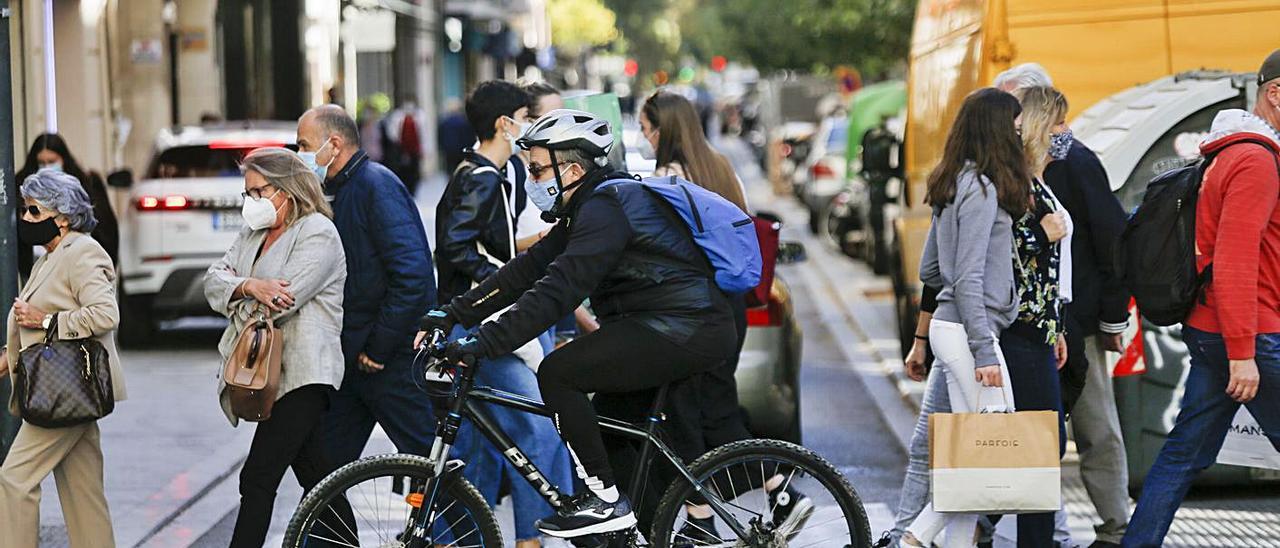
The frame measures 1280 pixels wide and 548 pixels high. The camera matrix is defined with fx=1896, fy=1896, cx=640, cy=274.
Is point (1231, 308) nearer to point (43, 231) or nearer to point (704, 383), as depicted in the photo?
point (704, 383)

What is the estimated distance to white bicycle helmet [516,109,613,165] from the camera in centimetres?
549

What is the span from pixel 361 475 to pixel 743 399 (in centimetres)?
320

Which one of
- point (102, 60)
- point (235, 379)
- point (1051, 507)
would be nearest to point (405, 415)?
point (235, 379)

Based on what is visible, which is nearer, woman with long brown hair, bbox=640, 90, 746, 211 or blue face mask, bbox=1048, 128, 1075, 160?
blue face mask, bbox=1048, 128, 1075, 160

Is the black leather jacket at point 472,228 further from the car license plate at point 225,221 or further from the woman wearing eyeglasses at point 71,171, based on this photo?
the car license plate at point 225,221

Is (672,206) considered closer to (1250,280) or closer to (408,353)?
(408,353)

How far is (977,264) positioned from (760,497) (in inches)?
37.7

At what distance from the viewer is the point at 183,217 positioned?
1334cm

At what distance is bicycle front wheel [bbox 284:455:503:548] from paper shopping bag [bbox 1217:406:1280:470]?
2789mm

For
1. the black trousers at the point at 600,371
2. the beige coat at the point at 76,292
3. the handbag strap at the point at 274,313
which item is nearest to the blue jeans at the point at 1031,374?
the black trousers at the point at 600,371

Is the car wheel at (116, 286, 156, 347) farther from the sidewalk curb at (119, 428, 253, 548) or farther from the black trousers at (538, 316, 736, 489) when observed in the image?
the black trousers at (538, 316, 736, 489)

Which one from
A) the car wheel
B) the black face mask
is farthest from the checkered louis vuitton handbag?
the car wheel

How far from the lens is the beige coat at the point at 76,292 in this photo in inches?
229

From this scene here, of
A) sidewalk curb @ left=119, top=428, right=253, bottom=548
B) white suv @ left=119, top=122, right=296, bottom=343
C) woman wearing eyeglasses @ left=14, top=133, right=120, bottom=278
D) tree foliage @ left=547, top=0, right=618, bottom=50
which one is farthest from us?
tree foliage @ left=547, top=0, right=618, bottom=50
